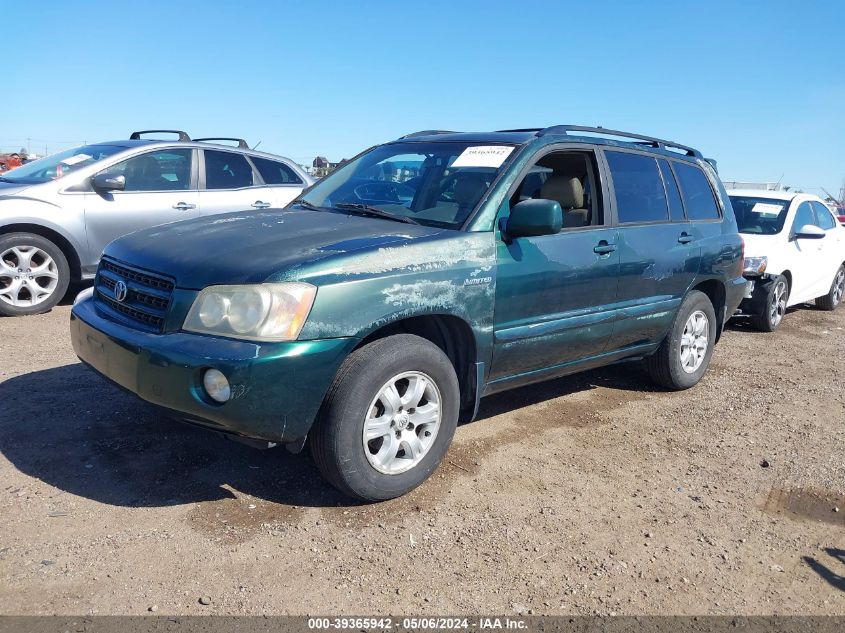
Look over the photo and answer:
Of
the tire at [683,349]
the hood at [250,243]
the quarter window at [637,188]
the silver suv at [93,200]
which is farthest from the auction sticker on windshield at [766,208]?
the hood at [250,243]

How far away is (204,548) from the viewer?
9.54 feet

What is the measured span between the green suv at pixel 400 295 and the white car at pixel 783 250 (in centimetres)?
329

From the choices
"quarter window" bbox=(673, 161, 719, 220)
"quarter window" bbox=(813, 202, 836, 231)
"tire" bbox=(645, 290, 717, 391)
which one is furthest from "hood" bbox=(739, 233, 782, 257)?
"tire" bbox=(645, 290, 717, 391)

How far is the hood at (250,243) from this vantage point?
3.11 meters

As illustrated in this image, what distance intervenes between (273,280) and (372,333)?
1.81ft

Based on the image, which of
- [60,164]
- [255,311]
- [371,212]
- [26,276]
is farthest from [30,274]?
[255,311]

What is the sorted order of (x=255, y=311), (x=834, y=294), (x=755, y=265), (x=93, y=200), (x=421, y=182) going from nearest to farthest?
(x=255, y=311) < (x=421, y=182) < (x=93, y=200) < (x=755, y=265) < (x=834, y=294)

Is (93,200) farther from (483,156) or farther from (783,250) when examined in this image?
(783,250)

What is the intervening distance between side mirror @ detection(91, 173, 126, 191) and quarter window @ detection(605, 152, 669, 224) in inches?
180

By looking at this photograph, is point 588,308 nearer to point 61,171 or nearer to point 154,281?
point 154,281

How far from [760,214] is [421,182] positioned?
620 cm

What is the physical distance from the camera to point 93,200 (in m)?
6.82

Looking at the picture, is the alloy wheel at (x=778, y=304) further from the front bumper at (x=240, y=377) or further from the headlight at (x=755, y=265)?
the front bumper at (x=240, y=377)

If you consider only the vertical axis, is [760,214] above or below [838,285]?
above
